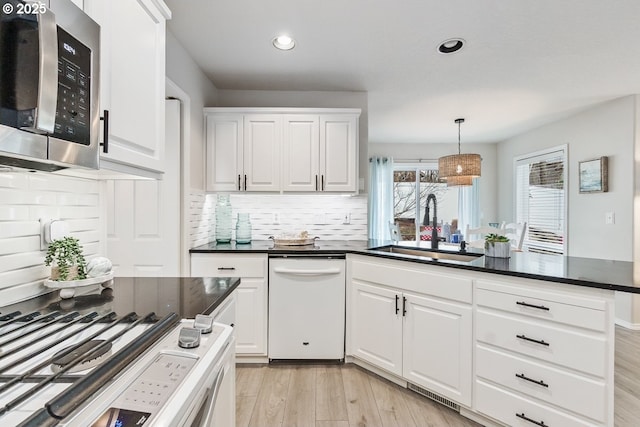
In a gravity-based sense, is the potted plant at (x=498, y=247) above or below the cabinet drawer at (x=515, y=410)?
above

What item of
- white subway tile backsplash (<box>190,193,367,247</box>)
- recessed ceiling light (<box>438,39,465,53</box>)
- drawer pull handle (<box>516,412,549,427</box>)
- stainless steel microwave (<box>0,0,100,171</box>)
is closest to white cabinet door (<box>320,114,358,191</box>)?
white subway tile backsplash (<box>190,193,367,247</box>)

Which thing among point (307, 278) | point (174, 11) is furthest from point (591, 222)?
point (174, 11)

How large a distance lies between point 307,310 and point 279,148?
56.6 inches

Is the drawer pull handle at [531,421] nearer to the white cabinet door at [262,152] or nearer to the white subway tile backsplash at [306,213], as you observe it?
the white subway tile backsplash at [306,213]

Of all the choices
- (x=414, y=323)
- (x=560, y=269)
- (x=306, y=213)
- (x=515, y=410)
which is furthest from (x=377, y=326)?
(x=306, y=213)

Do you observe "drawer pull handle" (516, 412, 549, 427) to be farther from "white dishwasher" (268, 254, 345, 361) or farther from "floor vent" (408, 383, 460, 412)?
"white dishwasher" (268, 254, 345, 361)

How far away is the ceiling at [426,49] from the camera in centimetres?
194

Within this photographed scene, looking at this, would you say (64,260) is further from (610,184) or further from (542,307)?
(610,184)

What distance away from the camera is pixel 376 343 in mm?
2355

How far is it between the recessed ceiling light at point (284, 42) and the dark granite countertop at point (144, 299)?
5.76ft

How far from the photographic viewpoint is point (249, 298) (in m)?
2.53

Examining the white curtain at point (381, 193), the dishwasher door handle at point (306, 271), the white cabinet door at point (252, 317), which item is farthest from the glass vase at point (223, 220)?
the white curtain at point (381, 193)

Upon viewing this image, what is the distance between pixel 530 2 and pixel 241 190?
2430 millimetres

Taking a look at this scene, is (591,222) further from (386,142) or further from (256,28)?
(256,28)
